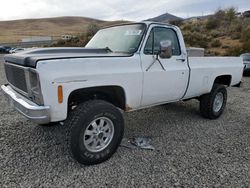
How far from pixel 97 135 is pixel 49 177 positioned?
812mm

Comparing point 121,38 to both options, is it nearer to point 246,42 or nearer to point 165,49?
point 165,49

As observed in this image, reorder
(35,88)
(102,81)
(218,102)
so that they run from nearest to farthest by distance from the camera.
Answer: (35,88), (102,81), (218,102)

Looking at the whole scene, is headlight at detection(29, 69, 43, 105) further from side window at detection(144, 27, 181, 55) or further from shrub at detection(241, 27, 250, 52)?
shrub at detection(241, 27, 250, 52)

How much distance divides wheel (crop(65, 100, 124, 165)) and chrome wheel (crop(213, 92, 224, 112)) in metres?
2.87

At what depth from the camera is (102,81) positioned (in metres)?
3.25

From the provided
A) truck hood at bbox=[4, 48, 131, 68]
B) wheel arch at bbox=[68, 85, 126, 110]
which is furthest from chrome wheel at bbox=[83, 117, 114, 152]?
truck hood at bbox=[4, 48, 131, 68]

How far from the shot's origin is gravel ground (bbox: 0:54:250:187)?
3.03 m

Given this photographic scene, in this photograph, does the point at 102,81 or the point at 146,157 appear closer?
the point at 102,81

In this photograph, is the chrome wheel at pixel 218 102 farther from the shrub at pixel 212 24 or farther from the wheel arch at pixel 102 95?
the shrub at pixel 212 24

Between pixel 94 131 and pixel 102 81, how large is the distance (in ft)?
2.32

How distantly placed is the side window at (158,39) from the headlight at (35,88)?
5.70ft

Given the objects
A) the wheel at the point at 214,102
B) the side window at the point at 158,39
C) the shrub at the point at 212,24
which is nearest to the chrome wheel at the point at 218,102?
the wheel at the point at 214,102

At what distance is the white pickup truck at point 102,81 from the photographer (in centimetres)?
291

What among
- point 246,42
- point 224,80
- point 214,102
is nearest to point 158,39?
point 214,102
